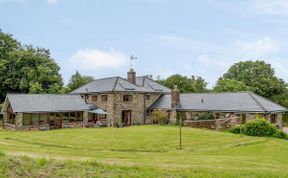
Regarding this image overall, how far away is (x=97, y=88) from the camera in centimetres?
4641

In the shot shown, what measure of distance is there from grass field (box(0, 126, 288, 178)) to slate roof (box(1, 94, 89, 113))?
34.4 feet

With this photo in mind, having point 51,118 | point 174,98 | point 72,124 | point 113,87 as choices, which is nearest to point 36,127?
point 51,118

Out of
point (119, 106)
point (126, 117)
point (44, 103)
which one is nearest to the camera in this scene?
point (44, 103)

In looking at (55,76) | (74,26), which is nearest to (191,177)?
(74,26)

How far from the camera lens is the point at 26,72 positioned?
180 ft

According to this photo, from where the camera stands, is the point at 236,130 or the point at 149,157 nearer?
the point at 149,157

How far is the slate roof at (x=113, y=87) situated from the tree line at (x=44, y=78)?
28.8ft

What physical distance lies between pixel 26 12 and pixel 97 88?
18.1 meters

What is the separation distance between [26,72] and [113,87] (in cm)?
1835

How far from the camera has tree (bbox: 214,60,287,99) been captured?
2519 inches

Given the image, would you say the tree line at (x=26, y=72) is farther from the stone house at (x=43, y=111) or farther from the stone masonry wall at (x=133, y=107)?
the stone masonry wall at (x=133, y=107)

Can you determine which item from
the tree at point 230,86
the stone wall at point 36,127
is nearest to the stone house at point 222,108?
the stone wall at point 36,127

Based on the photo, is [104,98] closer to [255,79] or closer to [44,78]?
[44,78]

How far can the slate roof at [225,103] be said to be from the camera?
125 ft
